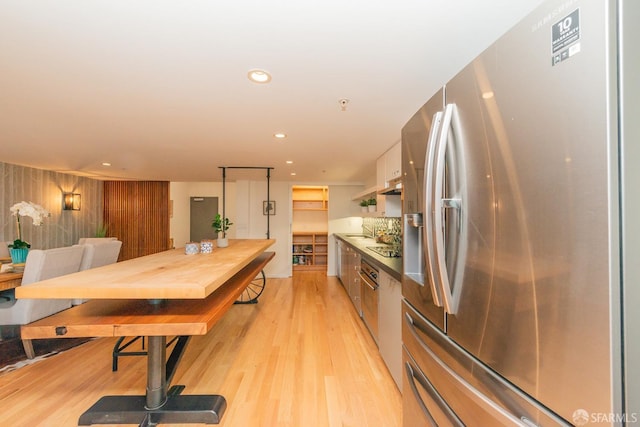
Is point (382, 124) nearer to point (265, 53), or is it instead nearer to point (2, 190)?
point (265, 53)

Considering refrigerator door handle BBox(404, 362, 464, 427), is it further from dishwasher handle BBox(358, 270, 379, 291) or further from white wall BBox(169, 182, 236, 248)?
white wall BBox(169, 182, 236, 248)

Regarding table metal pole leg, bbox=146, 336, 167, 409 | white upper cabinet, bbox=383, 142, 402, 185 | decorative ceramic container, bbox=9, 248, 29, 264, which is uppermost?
white upper cabinet, bbox=383, 142, 402, 185

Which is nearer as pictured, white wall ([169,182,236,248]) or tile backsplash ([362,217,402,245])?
tile backsplash ([362,217,402,245])

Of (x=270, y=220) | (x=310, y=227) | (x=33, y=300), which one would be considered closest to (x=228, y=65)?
(x=33, y=300)

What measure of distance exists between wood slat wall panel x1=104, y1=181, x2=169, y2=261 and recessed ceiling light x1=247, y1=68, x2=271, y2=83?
6.06 metres

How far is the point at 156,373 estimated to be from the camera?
1632 millimetres

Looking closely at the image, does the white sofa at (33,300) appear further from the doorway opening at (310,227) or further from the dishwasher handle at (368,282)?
the doorway opening at (310,227)

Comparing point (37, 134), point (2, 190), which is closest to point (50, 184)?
point (2, 190)

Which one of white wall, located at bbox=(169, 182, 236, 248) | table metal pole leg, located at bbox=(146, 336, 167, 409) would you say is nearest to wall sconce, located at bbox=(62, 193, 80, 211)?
white wall, located at bbox=(169, 182, 236, 248)

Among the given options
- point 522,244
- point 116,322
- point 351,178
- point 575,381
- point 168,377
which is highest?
point 351,178

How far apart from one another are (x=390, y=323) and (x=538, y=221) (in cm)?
168

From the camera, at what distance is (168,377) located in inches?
66.5

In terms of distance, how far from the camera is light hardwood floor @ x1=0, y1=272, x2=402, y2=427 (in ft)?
5.56

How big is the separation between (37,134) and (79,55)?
7.19ft
